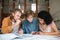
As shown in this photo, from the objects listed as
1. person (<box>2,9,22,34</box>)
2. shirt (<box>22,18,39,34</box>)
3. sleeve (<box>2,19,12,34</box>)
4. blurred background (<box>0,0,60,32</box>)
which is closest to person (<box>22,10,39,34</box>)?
shirt (<box>22,18,39,34</box>)

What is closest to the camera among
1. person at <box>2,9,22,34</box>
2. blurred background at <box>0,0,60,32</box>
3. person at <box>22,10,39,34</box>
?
person at <box>2,9,22,34</box>

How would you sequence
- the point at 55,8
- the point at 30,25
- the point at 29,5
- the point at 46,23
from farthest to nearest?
the point at 55,8 → the point at 29,5 → the point at 30,25 → the point at 46,23

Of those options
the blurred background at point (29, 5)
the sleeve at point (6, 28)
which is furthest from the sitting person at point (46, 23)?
the blurred background at point (29, 5)

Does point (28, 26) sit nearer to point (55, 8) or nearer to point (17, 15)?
point (17, 15)

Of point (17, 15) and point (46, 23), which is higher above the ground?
point (17, 15)

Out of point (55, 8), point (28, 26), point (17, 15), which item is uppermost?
point (17, 15)

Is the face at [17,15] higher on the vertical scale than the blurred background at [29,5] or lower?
higher

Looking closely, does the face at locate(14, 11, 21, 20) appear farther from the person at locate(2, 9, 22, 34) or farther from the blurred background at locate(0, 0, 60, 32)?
the blurred background at locate(0, 0, 60, 32)

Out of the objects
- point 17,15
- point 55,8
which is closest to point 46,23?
point 17,15

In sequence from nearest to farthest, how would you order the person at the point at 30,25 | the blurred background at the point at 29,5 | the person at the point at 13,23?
the person at the point at 13,23
the person at the point at 30,25
the blurred background at the point at 29,5

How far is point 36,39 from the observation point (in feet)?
5.98

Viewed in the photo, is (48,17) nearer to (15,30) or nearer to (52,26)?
(52,26)

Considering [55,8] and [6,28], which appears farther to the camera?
[55,8]

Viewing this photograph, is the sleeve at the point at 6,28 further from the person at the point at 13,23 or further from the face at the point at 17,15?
the face at the point at 17,15
